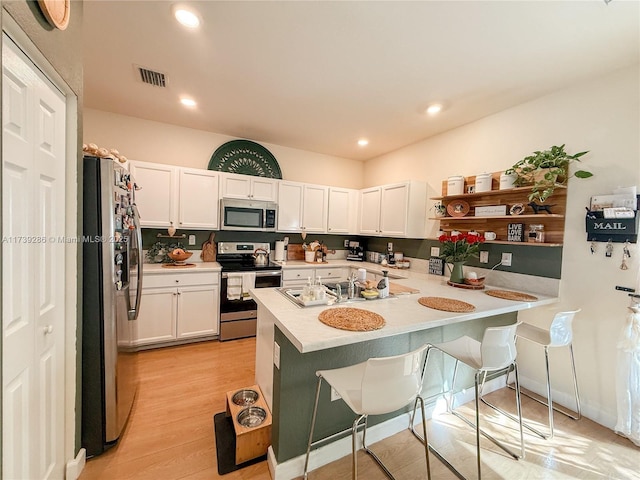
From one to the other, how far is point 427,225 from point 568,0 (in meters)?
2.35

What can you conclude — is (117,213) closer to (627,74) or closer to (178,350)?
(178,350)

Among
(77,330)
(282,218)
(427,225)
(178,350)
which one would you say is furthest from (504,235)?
(178,350)

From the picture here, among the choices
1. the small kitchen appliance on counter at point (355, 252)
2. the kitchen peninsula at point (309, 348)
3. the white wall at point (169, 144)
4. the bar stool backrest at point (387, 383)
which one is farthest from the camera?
the small kitchen appliance on counter at point (355, 252)

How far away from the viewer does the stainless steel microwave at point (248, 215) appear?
3406 mm

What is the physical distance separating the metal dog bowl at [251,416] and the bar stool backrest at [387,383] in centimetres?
87

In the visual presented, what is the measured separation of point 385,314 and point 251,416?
1125 mm

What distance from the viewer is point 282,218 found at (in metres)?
3.79

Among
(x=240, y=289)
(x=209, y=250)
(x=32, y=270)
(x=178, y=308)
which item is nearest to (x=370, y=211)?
(x=240, y=289)

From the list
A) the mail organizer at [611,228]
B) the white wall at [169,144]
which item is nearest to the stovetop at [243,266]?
the white wall at [169,144]

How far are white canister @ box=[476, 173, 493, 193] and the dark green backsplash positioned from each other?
1.95ft

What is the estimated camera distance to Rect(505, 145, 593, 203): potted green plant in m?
2.15

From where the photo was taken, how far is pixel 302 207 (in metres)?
3.93

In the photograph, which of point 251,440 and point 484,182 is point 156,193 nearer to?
point 251,440

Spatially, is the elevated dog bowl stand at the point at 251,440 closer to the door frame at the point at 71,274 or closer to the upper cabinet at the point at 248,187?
the door frame at the point at 71,274
